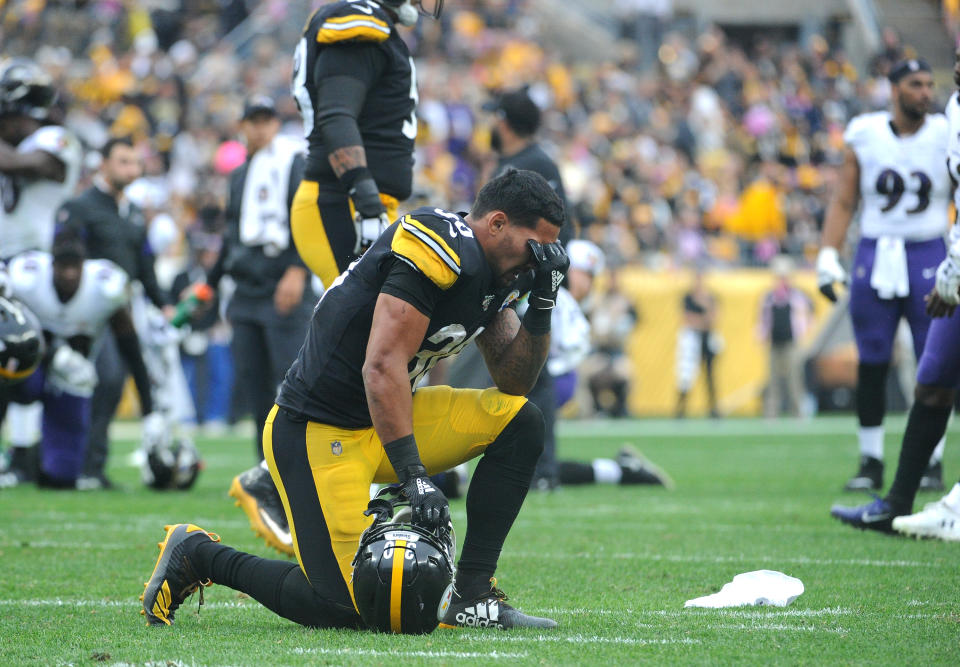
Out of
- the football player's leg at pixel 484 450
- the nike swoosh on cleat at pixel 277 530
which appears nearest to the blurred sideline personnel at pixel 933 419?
the football player's leg at pixel 484 450

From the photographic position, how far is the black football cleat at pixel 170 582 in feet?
12.6

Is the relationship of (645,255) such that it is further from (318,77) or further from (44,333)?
(318,77)

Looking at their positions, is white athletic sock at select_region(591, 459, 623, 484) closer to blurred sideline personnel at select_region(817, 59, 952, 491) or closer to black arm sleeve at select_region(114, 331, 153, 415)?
blurred sideline personnel at select_region(817, 59, 952, 491)

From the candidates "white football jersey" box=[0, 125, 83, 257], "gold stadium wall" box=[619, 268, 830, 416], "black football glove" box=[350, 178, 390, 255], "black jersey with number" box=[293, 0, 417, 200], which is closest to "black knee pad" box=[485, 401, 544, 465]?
"black football glove" box=[350, 178, 390, 255]

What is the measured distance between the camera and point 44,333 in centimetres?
779

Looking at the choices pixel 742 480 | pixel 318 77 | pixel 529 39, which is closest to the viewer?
pixel 318 77

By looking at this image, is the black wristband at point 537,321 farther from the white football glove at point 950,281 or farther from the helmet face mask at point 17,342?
the helmet face mask at point 17,342

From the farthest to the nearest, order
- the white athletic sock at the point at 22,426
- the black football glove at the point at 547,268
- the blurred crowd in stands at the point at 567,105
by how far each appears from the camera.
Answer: the blurred crowd in stands at the point at 567,105 < the white athletic sock at the point at 22,426 < the black football glove at the point at 547,268

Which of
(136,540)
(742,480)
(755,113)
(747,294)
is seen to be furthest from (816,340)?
(136,540)

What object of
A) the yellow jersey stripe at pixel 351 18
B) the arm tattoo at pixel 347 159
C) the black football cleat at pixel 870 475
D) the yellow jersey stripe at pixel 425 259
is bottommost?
the black football cleat at pixel 870 475

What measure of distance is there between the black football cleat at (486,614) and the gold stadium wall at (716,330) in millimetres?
13964

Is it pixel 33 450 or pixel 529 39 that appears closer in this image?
pixel 33 450

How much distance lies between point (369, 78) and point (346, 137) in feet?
1.06

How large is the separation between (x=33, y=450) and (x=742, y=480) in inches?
181
